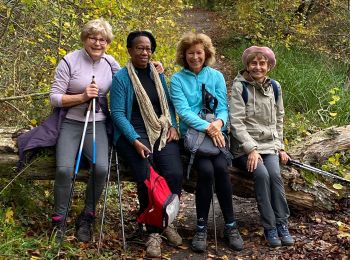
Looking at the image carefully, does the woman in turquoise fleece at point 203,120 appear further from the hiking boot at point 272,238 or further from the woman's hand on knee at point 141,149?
the woman's hand on knee at point 141,149

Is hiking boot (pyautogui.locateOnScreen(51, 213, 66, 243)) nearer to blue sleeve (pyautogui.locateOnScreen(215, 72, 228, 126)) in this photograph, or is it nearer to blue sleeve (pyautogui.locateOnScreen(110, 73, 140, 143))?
blue sleeve (pyautogui.locateOnScreen(110, 73, 140, 143))

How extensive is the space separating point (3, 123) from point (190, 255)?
10.1ft

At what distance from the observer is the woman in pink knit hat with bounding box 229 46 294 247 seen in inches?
181

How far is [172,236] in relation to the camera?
15.0 ft

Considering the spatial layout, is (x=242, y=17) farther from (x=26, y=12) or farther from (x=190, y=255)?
(x=190, y=255)

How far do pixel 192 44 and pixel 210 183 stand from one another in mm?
1372

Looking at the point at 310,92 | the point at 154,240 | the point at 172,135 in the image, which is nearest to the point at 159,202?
the point at 154,240

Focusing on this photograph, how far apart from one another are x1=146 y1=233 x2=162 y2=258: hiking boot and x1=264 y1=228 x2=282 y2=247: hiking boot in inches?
41.6

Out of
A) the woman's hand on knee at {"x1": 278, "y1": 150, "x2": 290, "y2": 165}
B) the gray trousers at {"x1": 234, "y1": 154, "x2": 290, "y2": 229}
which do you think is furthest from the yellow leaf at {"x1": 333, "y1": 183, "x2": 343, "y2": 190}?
the gray trousers at {"x1": 234, "y1": 154, "x2": 290, "y2": 229}

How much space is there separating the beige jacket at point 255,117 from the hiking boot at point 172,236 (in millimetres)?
985

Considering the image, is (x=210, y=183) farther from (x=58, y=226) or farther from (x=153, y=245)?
(x=58, y=226)

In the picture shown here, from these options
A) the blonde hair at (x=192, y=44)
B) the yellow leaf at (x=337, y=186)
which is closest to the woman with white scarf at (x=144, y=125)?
the blonde hair at (x=192, y=44)

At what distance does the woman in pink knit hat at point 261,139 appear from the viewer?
15.1 ft

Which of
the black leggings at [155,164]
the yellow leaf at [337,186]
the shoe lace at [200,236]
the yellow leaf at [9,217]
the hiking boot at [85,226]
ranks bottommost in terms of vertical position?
the shoe lace at [200,236]
